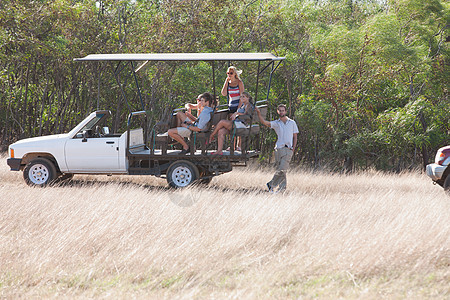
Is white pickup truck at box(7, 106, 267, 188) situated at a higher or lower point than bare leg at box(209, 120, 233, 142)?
lower

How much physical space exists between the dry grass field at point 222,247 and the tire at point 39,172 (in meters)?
1.88

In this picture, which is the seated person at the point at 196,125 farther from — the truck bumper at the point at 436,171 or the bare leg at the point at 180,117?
the truck bumper at the point at 436,171

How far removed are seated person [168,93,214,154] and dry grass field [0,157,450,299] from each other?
1.67 meters

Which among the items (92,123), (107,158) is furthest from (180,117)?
(92,123)

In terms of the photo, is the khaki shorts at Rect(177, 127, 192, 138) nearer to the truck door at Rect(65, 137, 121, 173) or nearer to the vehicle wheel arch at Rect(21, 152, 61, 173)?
the truck door at Rect(65, 137, 121, 173)

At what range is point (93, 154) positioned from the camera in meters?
10.6

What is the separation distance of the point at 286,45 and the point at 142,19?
14.8ft

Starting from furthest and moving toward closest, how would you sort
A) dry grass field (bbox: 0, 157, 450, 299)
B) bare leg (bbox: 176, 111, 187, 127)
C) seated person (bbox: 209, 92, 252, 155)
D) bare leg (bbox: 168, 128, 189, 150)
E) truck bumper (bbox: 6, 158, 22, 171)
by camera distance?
truck bumper (bbox: 6, 158, 22, 171) → bare leg (bbox: 176, 111, 187, 127) → bare leg (bbox: 168, 128, 189, 150) → seated person (bbox: 209, 92, 252, 155) → dry grass field (bbox: 0, 157, 450, 299)

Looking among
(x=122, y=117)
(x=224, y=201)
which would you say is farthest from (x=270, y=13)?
(x=224, y=201)

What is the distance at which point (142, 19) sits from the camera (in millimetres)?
18281

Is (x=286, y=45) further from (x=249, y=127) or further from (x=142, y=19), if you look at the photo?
(x=249, y=127)

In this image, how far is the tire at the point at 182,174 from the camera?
10531 millimetres

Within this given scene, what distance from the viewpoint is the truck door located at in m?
10.6

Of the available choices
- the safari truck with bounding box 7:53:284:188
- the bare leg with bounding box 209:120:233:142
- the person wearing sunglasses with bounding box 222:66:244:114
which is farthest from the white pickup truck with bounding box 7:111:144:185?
the person wearing sunglasses with bounding box 222:66:244:114
